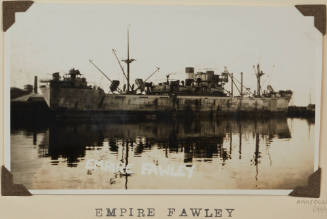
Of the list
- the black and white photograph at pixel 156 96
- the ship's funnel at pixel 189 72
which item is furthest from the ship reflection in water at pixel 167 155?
the ship's funnel at pixel 189 72

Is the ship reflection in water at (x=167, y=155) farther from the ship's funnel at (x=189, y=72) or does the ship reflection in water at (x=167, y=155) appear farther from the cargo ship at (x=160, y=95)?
the ship's funnel at (x=189, y=72)

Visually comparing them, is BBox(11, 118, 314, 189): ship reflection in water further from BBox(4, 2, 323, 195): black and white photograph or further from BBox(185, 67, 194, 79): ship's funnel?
BBox(185, 67, 194, 79): ship's funnel

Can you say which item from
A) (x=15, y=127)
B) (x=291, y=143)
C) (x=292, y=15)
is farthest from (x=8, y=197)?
(x=292, y=15)

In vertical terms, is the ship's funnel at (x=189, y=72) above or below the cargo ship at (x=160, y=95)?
above

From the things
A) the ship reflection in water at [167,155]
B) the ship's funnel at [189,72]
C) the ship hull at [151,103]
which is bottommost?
the ship reflection in water at [167,155]

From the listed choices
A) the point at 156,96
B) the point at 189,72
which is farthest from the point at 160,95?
the point at 189,72

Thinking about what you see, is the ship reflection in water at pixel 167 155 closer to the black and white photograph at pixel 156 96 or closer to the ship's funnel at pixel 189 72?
the black and white photograph at pixel 156 96

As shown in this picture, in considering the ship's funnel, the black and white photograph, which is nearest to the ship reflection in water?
the black and white photograph

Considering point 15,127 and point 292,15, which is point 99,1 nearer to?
point 15,127
